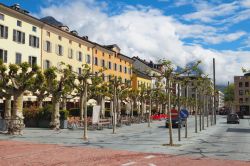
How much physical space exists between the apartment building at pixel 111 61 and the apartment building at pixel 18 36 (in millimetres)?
17872

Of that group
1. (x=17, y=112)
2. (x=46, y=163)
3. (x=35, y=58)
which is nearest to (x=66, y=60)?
(x=35, y=58)

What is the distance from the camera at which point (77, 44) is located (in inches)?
2368

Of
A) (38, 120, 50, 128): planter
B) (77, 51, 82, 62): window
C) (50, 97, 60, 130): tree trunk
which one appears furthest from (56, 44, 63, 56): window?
(50, 97, 60, 130): tree trunk

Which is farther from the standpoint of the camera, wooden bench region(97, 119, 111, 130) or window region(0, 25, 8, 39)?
window region(0, 25, 8, 39)

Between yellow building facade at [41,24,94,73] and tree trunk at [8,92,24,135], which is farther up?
yellow building facade at [41,24,94,73]

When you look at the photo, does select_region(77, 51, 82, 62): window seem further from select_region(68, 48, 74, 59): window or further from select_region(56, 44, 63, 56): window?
select_region(56, 44, 63, 56): window

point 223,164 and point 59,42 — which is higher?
point 59,42

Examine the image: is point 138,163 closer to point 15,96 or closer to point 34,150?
point 34,150

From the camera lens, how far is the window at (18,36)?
4460 centimetres

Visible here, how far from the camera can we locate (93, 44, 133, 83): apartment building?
220 feet

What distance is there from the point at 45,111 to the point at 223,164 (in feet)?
83.1

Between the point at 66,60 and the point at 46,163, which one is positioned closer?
the point at 46,163

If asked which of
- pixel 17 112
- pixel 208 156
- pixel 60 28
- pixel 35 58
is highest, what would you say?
pixel 60 28

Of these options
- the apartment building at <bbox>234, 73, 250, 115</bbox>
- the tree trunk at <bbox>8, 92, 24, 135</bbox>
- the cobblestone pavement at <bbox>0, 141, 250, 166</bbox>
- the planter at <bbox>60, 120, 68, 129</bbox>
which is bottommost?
the cobblestone pavement at <bbox>0, 141, 250, 166</bbox>
